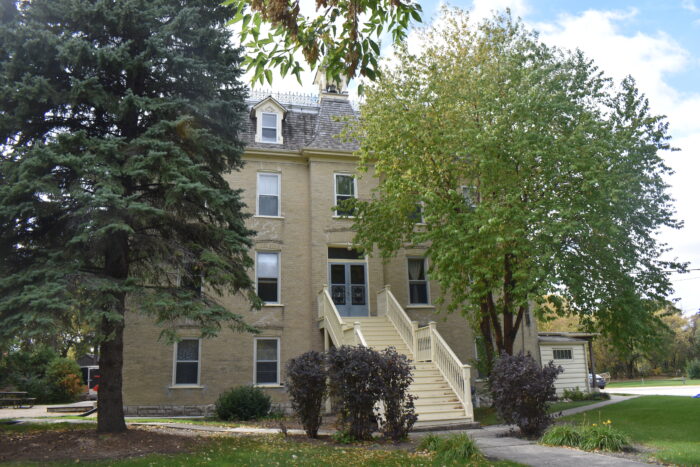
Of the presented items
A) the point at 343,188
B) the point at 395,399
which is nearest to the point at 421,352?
the point at 395,399

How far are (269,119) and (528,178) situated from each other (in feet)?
38.7

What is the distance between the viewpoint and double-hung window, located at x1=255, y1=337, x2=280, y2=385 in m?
20.4

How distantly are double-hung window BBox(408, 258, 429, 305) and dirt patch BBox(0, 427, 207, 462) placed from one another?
520 inches

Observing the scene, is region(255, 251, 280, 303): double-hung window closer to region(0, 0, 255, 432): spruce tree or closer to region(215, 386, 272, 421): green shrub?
region(215, 386, 272, 421): green shrub

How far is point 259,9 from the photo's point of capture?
6863 millimetres

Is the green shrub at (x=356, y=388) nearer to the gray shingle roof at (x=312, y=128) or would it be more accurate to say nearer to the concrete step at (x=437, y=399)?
the concrete step at (x=437, y=399)

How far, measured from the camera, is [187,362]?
64.8 ft

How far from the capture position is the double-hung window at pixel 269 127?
23047mm

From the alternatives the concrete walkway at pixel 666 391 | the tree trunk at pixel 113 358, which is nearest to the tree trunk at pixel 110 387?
the tree trunk at pixel 113 358

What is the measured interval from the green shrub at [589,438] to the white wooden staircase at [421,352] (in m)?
2.96

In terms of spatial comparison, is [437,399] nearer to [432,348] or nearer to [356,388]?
[432,348]

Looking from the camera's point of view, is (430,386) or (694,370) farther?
(694,370)

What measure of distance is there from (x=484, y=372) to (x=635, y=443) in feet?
37.8

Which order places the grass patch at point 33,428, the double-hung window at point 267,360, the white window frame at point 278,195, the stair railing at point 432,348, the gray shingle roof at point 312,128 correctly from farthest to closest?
the gray shingle roof at point 312,128, the white window frame at point 278,195, the double-hung window at point 267,360, the stair railing at point 432,348, the grass patch at point 33,428
